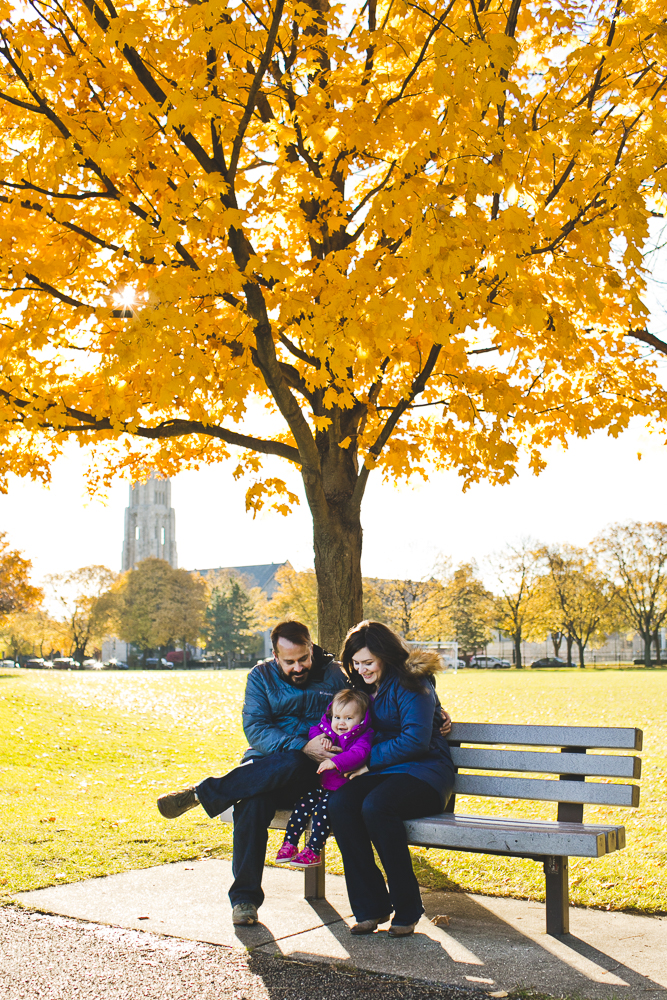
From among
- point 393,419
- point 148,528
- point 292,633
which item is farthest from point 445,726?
point 148,528

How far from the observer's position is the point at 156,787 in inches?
393

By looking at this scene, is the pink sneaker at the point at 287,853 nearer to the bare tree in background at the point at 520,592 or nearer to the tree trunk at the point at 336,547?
the tree trunk at the point at 336,547

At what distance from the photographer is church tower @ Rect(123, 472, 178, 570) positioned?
115438 millimetres

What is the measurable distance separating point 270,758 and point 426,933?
1107 millimetres

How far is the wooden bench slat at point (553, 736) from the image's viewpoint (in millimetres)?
4266

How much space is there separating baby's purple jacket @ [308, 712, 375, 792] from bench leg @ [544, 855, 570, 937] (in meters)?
1.00

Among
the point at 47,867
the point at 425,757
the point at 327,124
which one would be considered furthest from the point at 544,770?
the point at 327,124

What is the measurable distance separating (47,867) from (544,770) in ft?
10.5

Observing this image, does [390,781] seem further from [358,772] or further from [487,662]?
[487,662]

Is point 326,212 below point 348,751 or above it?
above

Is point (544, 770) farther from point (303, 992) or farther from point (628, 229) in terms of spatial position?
point (628, 229)

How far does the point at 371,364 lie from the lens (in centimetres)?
543

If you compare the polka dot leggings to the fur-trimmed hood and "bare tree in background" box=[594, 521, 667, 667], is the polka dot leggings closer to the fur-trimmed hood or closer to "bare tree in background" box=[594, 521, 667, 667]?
the fur-trimmed hood

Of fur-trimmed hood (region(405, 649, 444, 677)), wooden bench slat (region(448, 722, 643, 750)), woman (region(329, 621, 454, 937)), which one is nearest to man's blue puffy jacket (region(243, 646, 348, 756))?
woman (region(329, 621, 454, 937))
